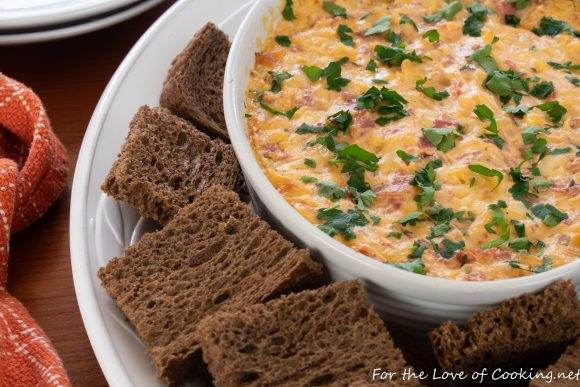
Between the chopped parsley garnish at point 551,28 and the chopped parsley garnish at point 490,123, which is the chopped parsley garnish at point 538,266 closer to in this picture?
the chopped parsley garnish at point 490,123

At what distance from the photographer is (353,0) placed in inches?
117

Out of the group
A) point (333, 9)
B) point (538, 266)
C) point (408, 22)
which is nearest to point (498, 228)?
point (538, 266)

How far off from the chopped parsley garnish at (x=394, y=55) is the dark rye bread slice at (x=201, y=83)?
1.90 ft

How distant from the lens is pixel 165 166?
8.11 ft

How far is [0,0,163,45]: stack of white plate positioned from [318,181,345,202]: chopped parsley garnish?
1391mm

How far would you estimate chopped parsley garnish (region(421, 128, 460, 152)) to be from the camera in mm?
2406

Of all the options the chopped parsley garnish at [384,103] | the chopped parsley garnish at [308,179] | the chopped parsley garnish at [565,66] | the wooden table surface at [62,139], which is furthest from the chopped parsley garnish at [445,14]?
the wooden table surface at [62,139]

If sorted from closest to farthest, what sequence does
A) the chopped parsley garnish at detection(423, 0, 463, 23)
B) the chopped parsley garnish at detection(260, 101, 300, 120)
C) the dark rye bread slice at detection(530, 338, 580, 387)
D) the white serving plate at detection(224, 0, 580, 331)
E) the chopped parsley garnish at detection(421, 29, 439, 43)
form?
1. the dark rye bread slice at detection(530, 338, 580, 387)
2. the white serving plate at detection(224, 0, 580, 331)
3. the chopped parsley garnish at detection(260, 101, 300, 120)
4. the chopped parsley garnish at detection(421, 29, 439, 43)
5. the chopped parsley garnish at detection(423, 0, 463, 23)

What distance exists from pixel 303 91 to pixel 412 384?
1141mm

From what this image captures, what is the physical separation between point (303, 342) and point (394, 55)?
1.17 m

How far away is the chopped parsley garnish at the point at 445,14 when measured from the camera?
293 cm

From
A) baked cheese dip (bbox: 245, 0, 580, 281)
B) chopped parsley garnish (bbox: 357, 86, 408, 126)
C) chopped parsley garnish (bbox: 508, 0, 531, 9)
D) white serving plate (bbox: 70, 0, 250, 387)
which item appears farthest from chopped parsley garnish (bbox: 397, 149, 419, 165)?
chopped parsley garnish (bbox: 508, 0, 531, 9)

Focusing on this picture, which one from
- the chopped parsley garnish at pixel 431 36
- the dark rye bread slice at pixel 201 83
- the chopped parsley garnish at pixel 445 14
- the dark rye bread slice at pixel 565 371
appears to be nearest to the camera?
the dark rye bread slice at pixel 565 371

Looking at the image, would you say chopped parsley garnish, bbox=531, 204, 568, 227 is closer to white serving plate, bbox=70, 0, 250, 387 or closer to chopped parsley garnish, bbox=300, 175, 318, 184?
chopped parsley garnish, bbox=300, 175, 318, 184
